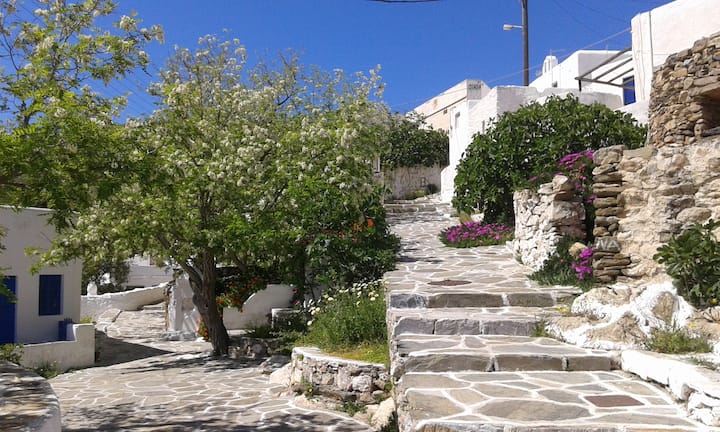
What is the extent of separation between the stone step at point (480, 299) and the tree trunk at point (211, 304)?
554 cm

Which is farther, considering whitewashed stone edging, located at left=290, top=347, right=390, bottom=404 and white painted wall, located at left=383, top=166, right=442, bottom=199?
white painted wall, located at left=383, top=166, right=442, bottom=199

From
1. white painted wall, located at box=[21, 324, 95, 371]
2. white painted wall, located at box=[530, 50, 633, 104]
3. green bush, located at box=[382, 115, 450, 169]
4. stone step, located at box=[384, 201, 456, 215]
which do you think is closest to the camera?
white painted wall, located at box=[21, 324, 95, 371]

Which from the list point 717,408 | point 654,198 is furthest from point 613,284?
point 717,408

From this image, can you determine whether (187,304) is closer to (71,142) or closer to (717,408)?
(71,142)

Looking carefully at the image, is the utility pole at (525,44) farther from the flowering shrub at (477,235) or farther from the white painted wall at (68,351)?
the white painted wall at (68,351)

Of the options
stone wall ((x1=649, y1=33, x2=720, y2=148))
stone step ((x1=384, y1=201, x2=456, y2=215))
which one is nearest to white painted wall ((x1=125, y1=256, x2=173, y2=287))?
stone step ((x1=384, y1=201, x2=456, y2=215))

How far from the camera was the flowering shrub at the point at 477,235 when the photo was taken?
12984 mm

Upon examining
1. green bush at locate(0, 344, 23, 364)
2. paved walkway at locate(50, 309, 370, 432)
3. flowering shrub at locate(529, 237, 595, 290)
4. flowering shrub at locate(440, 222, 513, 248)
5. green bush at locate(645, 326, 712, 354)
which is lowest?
paved walkway at locate(50, 309, 370, 432)

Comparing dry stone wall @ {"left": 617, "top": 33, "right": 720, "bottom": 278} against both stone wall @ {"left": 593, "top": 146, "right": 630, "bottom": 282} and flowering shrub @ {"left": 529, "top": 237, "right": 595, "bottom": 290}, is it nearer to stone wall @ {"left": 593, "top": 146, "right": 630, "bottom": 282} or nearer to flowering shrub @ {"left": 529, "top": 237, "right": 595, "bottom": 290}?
stone wall @ {"left": 593, "top": 146, "right": 630, "bottom": 282}

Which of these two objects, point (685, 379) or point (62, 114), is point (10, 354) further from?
point (685, 379)

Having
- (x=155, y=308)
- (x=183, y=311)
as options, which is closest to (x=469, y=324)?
(x=183, y=311)

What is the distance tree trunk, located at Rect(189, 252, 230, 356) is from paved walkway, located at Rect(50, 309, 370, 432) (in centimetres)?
39

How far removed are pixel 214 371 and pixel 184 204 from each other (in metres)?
3.08

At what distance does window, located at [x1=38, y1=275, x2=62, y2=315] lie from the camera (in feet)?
42.7
